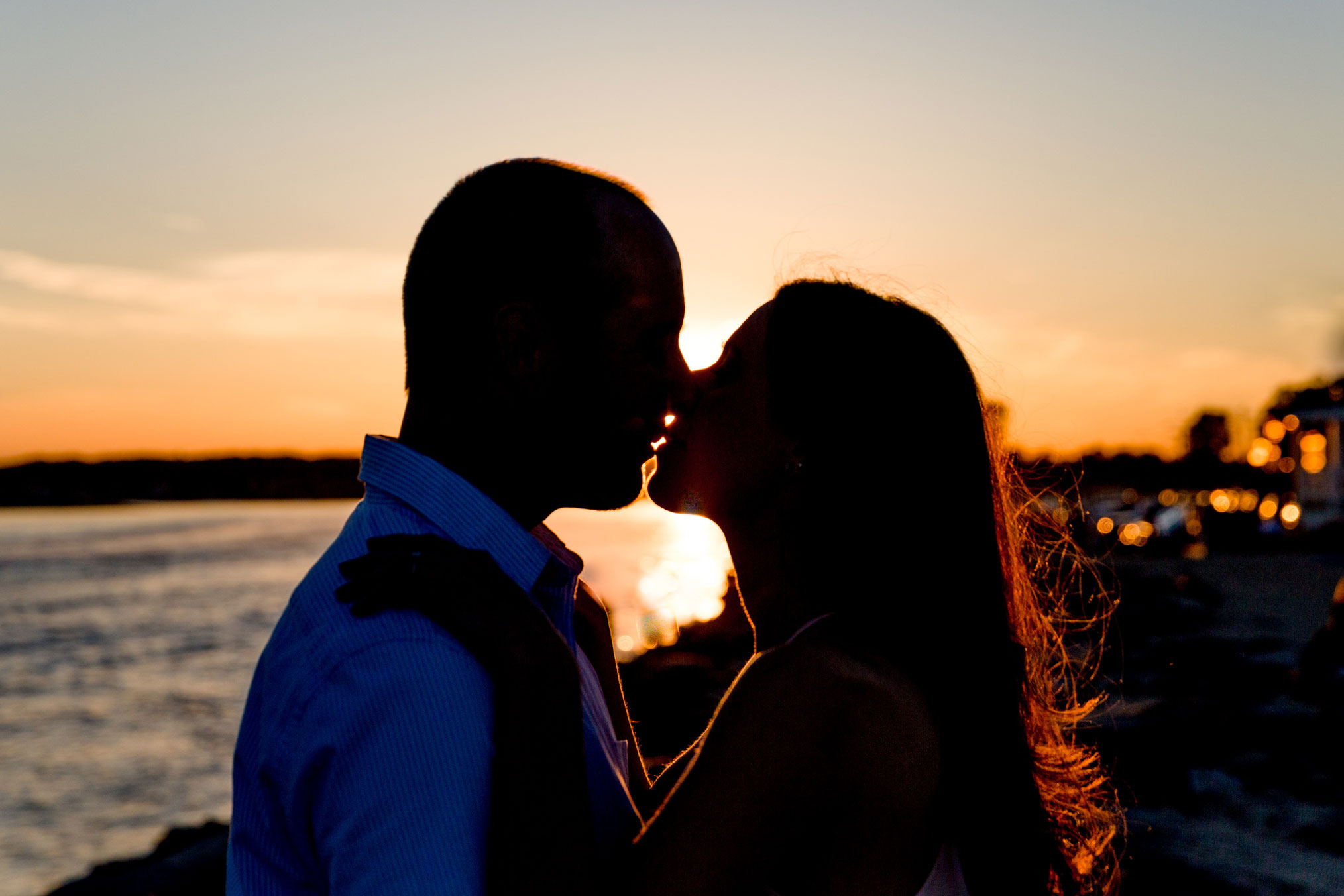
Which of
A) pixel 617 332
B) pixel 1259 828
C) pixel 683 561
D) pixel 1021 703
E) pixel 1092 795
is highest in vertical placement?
pixel 617 332

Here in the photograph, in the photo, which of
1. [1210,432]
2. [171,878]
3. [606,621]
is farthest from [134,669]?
[1210,432]

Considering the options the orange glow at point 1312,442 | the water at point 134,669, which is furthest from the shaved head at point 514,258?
the orange glow at point 1312,442

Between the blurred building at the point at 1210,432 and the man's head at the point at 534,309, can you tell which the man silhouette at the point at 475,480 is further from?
the blurred building at the point at 1210,432

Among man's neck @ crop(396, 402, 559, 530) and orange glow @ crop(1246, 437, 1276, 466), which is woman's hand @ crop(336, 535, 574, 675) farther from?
orange glow @ crop(1246, 437, 1276, 466)

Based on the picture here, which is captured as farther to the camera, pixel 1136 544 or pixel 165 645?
pixel 1136 544

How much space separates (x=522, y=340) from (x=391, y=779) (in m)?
0.83

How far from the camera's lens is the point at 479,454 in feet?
6.17

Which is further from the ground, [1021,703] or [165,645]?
[1021,703]

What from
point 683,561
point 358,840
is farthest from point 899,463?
point 683,561

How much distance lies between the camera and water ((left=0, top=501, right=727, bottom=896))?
1516cm

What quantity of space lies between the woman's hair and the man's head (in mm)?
582

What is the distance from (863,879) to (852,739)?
0.87ft

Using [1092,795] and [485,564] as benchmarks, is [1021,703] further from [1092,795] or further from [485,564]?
[485,564]

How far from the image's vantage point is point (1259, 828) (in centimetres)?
804
